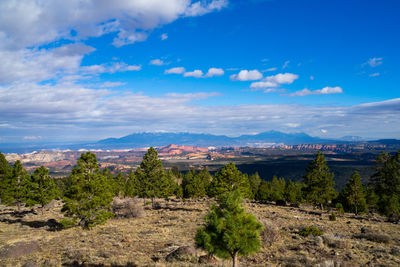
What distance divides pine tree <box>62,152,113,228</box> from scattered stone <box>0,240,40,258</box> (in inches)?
309

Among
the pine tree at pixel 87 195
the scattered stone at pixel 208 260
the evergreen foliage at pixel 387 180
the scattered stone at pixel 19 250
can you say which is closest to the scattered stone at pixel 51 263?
the scattered stone at pixel 19 250

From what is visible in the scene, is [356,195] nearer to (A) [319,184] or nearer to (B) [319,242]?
(A) [319,184]

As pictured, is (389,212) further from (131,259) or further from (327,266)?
(131,259)

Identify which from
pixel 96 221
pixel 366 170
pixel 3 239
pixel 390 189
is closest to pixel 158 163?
pixel 96 221

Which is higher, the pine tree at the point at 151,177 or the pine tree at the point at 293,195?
the pine tree at the point at 151,177

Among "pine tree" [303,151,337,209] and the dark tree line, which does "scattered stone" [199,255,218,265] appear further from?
"pine tree" [303,151,337,209]

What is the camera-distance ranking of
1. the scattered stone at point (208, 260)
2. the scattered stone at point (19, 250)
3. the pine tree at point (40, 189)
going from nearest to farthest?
the scattered stone at point (208, 260), the scattered stone at point (19, 250), the pine tree at point (40, 189)

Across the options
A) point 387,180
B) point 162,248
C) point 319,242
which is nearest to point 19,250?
point 162,248

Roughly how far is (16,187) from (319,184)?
57106 millimetres

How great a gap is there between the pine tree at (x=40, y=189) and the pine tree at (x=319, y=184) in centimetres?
4847

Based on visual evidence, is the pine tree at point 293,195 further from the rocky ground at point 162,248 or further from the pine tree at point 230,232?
the pine tree at point 230,232

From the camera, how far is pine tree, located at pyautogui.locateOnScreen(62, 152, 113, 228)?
89.0 ft

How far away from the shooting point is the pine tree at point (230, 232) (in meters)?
11.9

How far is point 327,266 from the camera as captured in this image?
1416 cm
